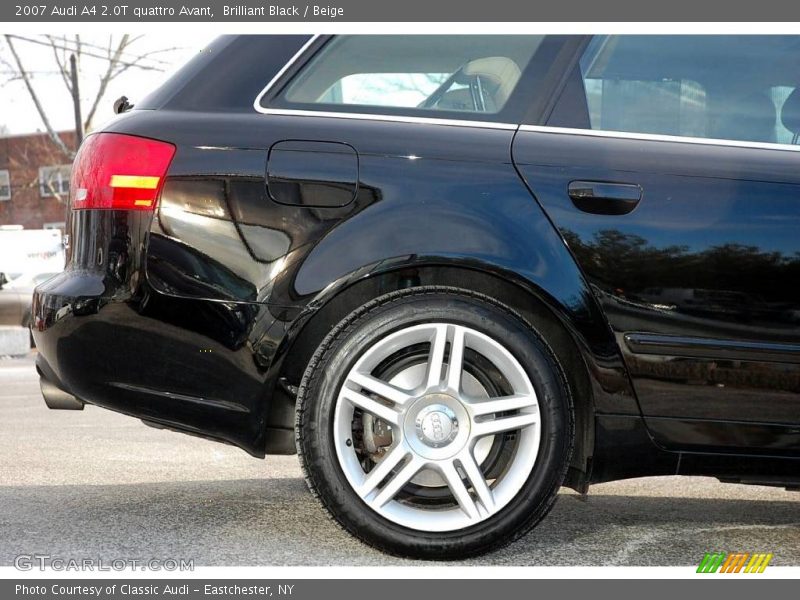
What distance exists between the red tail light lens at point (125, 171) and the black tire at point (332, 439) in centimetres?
69

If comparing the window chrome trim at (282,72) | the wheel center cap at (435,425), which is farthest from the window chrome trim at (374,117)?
the wheel center cap at (435,425)

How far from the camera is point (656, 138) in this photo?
10.1ft

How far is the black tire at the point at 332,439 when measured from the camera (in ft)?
9.51

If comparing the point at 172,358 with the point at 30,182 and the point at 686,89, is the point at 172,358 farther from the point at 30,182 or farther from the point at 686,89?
the point at 30,182

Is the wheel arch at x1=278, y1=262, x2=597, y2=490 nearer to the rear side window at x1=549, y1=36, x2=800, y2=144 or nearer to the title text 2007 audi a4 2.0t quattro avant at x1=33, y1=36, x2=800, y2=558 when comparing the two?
the title text 2007 audi a4 2.0t quattro avant at x1=33, y1=36, x2=800, y2=558

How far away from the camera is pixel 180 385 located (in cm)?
299

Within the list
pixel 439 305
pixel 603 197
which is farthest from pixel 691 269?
pixel 439 305

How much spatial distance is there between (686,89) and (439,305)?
1.08 m

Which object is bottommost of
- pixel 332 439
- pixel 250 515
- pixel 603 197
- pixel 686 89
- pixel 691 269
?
pixel 250 515

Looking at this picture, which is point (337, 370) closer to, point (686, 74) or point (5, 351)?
point (686, 74)

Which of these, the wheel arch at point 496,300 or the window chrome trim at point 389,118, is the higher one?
the window chrome trim at point 389,118

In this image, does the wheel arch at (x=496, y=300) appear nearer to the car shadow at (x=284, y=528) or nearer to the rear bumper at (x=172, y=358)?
the rear bumper at (x=172, y=358)

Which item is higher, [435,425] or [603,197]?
[603,197]

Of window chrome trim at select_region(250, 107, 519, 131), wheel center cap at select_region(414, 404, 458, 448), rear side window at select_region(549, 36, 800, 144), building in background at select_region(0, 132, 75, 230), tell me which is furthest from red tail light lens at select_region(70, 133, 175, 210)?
building in background at select_region(0, 132, 75, 230)
